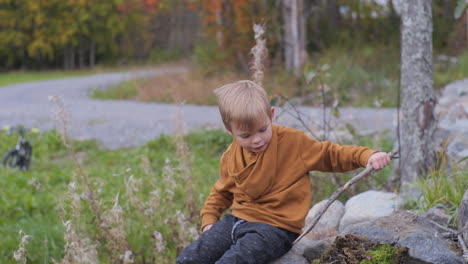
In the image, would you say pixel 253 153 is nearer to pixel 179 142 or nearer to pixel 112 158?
pixel 179 142

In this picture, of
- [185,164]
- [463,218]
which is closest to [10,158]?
[185,164]

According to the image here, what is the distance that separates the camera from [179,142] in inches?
140

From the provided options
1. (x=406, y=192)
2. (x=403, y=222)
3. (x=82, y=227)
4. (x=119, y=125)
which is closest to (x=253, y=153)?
(x=403, y=222)

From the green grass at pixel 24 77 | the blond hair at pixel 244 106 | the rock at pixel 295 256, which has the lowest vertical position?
the green grass at pixel 24 77

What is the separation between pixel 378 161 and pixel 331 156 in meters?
0.28

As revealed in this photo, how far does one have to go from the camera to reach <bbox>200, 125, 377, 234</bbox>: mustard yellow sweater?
94.7 inches

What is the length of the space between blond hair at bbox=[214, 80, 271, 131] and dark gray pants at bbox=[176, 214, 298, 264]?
500mm

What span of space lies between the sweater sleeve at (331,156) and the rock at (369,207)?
80 cm

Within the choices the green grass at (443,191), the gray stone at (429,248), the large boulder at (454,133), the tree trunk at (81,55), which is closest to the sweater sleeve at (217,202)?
the gray stone at (429,248)

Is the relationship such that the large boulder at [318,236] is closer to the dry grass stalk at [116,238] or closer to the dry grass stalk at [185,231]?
the dry grass stalk at [185,231]

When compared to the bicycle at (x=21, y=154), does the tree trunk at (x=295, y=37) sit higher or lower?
higher

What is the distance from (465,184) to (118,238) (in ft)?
7.31

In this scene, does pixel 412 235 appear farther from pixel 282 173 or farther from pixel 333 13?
pixel 333 13

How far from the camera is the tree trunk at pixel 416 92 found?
11.3 feet
